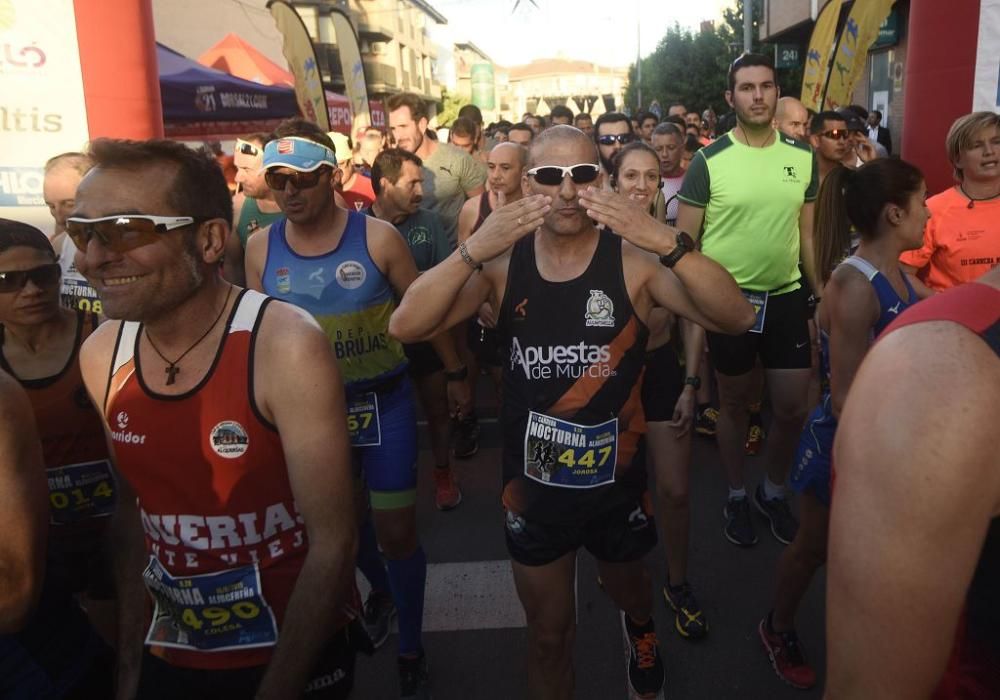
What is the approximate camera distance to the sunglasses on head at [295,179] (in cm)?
322

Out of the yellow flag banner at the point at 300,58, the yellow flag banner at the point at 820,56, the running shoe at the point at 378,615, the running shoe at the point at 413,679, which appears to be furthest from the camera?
the yellow flag banner at the point at 300,58

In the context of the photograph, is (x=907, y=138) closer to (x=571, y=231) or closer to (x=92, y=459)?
(x=571, y=231)

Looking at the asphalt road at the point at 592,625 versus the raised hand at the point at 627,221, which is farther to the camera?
the asphalt road at the point at 592,625

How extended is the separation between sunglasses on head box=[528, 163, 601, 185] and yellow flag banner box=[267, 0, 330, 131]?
7.91m

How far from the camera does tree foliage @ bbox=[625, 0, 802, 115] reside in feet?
99.5

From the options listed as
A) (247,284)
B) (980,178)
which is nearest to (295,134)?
(247,284)

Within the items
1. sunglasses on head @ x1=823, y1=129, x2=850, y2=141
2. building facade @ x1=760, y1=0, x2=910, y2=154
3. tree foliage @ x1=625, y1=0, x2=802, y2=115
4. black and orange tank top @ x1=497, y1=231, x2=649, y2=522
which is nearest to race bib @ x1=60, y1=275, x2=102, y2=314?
black and orange tank top @ x1=497, y1=231, x2=649, y2=522

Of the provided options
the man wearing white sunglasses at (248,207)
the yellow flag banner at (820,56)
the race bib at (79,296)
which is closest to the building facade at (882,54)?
the yellow flag banner at (820,56)

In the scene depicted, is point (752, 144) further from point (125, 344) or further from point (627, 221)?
point (125, 344)

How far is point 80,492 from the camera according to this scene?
253cm

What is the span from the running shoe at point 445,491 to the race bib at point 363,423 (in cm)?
165

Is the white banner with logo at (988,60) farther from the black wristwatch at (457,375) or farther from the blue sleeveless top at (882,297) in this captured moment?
the black wristwatch at (457,375)

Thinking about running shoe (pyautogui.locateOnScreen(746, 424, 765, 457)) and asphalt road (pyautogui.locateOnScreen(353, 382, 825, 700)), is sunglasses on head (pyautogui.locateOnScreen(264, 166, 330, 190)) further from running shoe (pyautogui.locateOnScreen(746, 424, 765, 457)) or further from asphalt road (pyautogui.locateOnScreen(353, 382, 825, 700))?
running shoe (pyautogui.locateOnScreen(746, 424, 765, 457))

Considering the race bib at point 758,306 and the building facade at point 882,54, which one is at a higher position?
the building facade at point 882,54
